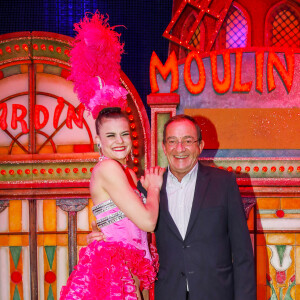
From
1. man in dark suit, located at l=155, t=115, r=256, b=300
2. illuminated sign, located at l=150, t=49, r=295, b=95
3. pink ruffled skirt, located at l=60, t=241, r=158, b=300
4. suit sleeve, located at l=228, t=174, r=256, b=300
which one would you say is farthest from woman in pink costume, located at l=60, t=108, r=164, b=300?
illuminated sign, located at l=150, t=49, r=295, b=95

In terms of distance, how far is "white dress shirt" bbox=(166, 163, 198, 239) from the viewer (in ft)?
7.28

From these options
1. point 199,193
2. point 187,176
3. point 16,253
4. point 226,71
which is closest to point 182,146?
point 187,176

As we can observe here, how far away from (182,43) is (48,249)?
245 centimetres

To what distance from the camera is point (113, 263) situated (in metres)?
2.15

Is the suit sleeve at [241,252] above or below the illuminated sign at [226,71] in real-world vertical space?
below

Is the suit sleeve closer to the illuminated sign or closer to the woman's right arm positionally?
the woman's right arm

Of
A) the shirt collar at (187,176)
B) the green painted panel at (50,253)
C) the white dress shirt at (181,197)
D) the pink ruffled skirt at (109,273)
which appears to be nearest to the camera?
the pink ruffled skirt at (109,273)

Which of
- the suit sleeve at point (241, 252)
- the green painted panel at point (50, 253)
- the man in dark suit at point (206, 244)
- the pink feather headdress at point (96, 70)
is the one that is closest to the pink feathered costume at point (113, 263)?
the man in dark suit at point (206, 244)

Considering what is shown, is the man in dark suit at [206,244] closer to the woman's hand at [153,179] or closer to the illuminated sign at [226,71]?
the woman's hand at [153,179]

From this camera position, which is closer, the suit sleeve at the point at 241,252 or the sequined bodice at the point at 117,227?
the suit sleeve at the point at 241,252

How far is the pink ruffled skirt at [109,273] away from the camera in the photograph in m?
2.12

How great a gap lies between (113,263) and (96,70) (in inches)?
47.1

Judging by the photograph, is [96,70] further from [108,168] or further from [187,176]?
[187,176]

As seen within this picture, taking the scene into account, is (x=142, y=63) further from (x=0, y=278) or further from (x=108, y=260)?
(x=0, y=278)
